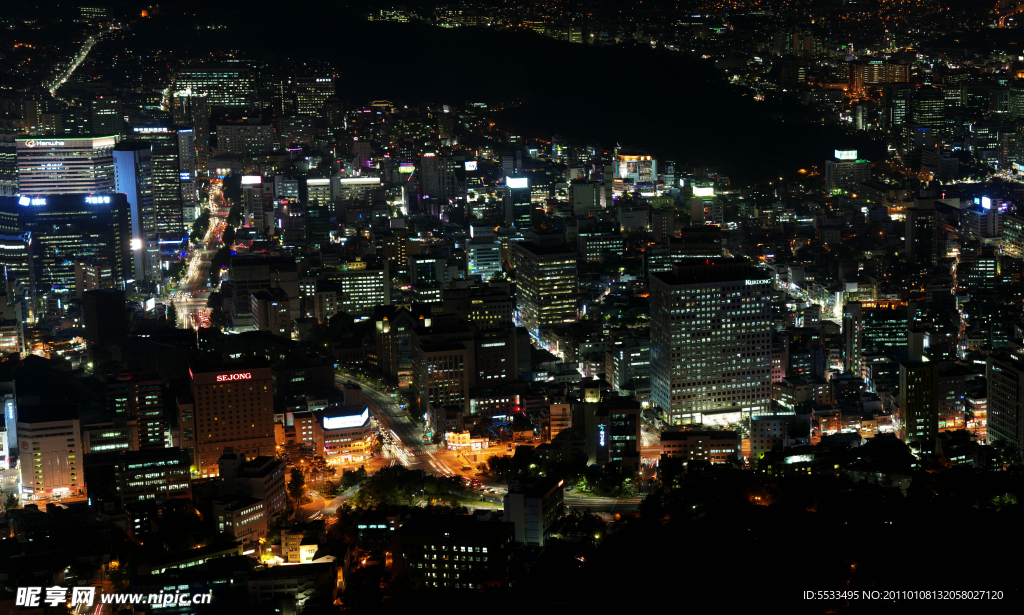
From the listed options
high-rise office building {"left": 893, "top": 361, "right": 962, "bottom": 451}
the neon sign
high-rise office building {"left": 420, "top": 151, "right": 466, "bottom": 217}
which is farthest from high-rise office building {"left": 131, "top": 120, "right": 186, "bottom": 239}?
high-rise office building {"left": 893, "top": 361, "right": 962, "bottom": 451}

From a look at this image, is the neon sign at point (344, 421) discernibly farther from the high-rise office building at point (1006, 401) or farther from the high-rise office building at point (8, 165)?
the high-rise office building at point (8, 165)

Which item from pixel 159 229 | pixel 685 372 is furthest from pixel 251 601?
pixel 159 229

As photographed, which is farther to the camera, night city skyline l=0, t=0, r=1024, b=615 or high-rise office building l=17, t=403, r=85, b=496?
high-rise office building l=17, t=403, r=85, b=496

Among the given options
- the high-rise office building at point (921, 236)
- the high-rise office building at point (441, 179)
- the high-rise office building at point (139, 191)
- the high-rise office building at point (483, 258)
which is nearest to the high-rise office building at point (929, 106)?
the high-rise office building at point (921, 236)

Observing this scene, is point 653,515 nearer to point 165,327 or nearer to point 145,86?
point 165,327

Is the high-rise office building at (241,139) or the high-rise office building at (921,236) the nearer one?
the high-rise office building at (921,236)

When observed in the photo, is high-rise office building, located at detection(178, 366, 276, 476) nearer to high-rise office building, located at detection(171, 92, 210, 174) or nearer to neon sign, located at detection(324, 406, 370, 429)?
neon sign, located at detection(324, 406, 370, 429)

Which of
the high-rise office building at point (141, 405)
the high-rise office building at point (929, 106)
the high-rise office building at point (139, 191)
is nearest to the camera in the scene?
the high-rise office building at point (141, 405)

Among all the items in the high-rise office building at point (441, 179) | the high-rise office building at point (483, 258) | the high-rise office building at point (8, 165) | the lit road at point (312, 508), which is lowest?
the lit road at point (312, 508)
